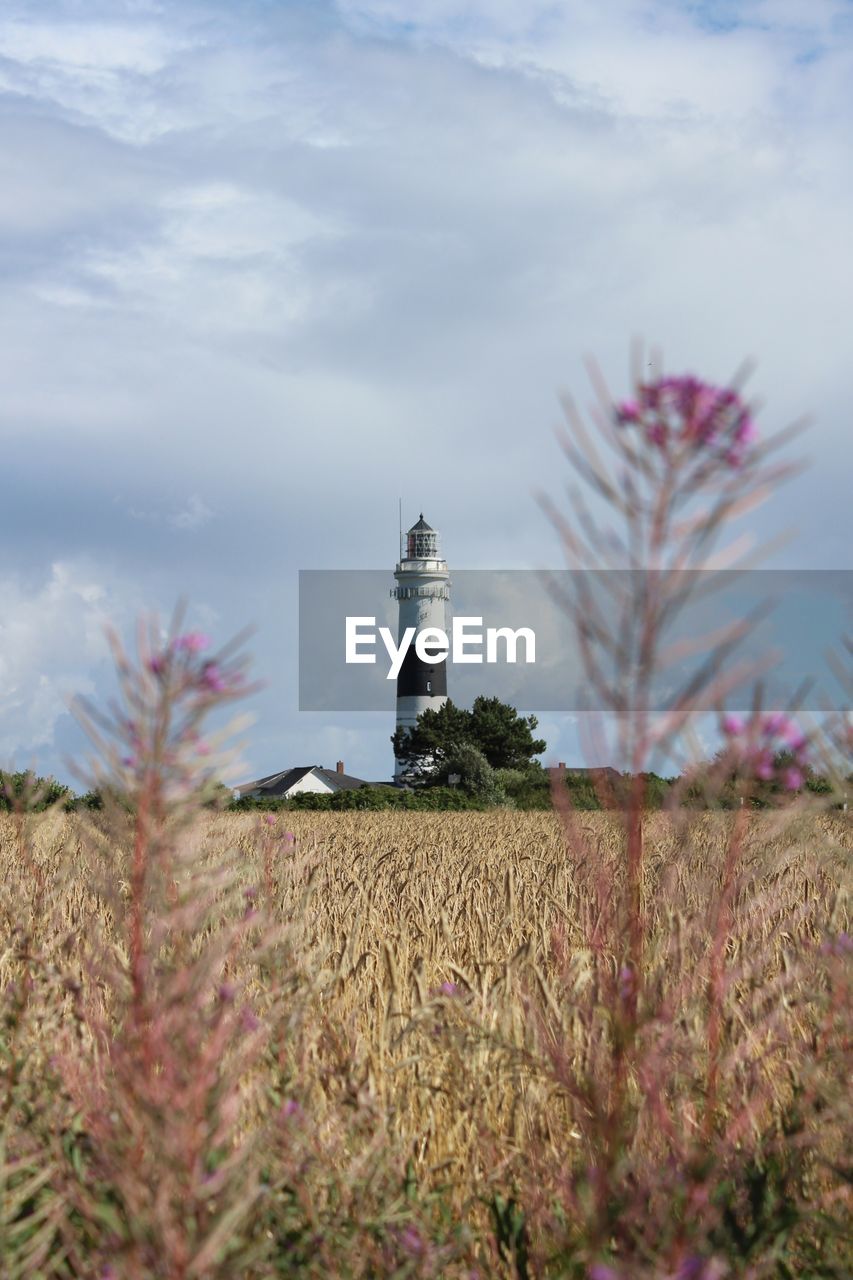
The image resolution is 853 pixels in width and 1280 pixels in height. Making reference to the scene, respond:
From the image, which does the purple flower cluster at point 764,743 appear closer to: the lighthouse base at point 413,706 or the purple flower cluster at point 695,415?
the purple flower cluster at point 695,415

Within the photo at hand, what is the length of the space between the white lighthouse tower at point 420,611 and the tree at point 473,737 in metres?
4.99

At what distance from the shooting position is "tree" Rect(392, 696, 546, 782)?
58.5m

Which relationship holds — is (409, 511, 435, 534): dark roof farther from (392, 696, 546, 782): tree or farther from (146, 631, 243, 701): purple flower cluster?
(146, 631, 243, 701): purple flower cluster

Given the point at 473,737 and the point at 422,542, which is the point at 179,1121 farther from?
the point at 422,542

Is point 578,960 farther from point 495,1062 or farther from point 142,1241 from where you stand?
point 142,1241

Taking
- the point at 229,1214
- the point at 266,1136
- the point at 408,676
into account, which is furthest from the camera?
the point at 408,676

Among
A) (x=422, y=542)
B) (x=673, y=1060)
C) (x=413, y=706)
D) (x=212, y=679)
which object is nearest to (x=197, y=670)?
(x=212, y=679)

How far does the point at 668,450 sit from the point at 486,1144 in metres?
1.57

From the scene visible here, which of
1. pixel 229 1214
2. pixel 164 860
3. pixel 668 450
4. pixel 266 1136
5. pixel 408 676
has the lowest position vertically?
pixel 266 1136

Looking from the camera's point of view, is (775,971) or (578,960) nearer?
(578,960)

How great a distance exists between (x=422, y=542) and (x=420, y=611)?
18.4 ft

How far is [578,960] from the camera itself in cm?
320

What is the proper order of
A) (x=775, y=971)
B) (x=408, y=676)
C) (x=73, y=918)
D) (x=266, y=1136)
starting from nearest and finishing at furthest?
1. (x=266, y=1136)
2. (x=775, y=971)
3. (x=73, y=918)
4. (x=408, y=676)

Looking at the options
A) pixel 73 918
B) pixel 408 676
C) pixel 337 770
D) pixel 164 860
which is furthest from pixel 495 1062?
pixel 337 770
